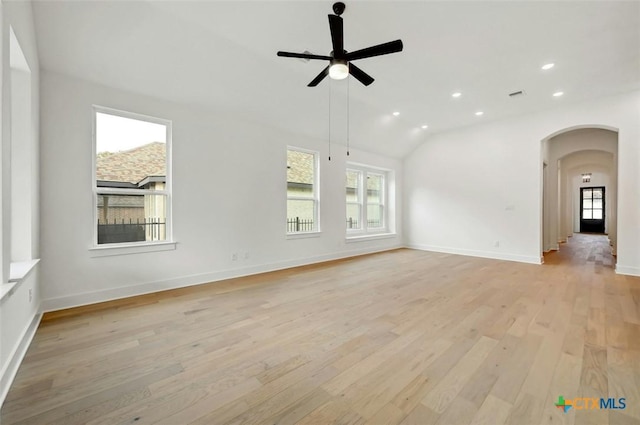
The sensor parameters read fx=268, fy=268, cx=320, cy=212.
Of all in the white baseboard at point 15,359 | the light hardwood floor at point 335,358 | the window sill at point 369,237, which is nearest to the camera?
the light hardwood floor at point 335,358

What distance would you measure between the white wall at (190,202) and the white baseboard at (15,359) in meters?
0.69

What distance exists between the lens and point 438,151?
731 cm

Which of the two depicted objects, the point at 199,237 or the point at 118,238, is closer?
the point at 118,238

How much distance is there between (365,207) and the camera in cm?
727

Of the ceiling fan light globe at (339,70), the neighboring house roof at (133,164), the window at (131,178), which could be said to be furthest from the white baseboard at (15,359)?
the ceiling fan light globe at (339,70)

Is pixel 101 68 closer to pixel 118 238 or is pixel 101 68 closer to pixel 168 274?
pixel 118 238

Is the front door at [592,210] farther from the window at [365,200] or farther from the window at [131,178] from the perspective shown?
the window at [131,178]

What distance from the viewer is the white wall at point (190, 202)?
3094 millimetres

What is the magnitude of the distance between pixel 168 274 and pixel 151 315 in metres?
1.00

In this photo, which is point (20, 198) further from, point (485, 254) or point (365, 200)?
point (485, 254)

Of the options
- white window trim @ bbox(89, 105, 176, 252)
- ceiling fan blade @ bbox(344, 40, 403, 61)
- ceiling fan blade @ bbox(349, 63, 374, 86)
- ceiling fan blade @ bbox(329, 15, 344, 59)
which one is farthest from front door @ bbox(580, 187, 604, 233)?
white window trim @ bbox(89, 105, 176, 252)

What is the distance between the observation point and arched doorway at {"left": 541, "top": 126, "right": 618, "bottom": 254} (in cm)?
688

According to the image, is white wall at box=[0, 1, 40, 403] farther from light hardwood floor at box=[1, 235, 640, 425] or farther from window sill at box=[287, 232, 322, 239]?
window sill at box=[287, 232, 322, 239]

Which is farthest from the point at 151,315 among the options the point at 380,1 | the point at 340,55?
the point at 380,1
